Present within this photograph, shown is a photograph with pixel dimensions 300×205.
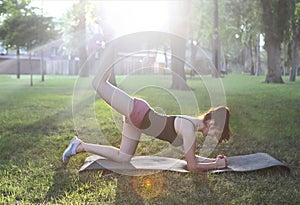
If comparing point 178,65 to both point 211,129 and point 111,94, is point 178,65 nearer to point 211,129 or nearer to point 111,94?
point 111,94

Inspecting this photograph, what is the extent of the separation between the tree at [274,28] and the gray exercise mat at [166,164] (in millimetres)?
17930

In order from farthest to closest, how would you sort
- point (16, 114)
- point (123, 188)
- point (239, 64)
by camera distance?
point (239, 64)
point (16, 114)
point (123, 188)

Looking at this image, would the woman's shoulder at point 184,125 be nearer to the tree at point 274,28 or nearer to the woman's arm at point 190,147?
the woman's arm at point 190,147

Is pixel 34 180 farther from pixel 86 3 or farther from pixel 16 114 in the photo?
pixel 86 3

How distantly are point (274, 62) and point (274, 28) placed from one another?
1.88 m

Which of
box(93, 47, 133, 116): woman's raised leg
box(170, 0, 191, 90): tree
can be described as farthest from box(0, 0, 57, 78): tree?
box(93, 47, 133, 116): woman's raised leg

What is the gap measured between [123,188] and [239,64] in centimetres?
6483

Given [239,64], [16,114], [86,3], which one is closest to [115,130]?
[16,114]

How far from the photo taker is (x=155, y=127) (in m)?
4.41

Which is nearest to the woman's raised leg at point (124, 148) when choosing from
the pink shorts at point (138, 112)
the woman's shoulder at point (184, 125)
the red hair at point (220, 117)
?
the pink shorts at point (138, 112)

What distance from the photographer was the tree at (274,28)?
69.7 ft

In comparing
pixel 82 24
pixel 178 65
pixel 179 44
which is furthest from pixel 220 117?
pixel 82 24

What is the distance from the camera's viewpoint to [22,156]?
5.06m

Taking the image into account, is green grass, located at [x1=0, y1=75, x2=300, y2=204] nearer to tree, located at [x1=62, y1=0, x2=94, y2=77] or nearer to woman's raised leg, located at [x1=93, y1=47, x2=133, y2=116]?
woman's raised leg, located at [x1=93, y1=47, x2=133, y2=116]
